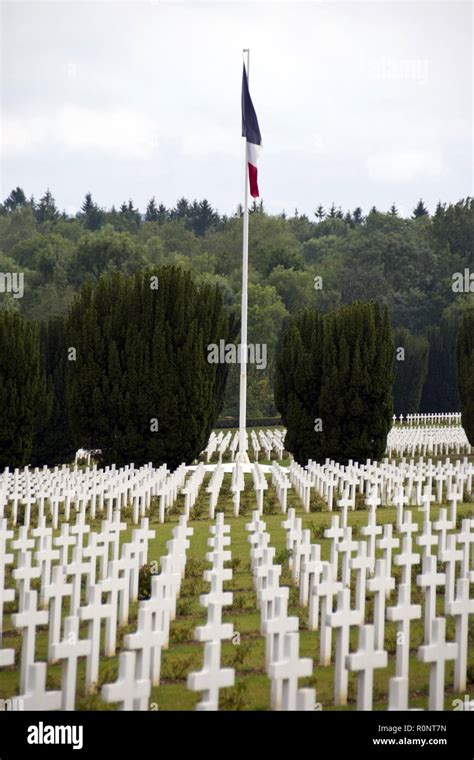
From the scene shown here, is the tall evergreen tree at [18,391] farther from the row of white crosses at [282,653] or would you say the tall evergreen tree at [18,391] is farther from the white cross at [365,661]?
the white cross at [365,661]

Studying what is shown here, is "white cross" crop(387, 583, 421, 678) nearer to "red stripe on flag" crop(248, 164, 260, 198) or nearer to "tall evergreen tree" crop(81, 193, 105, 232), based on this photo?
"red stripe on flag" crop(248, 164, 260, 198)

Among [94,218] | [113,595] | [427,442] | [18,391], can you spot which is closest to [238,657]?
[113,595]

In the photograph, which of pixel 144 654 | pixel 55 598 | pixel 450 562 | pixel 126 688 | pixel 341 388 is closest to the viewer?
pixel 126 688

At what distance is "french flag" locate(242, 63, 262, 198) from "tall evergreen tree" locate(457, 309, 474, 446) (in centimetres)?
801

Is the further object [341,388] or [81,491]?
[341,388]

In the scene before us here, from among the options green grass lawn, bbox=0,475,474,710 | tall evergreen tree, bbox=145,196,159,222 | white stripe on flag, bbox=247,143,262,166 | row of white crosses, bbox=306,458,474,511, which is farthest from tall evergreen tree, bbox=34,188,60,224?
green grass lawn, bbox=0,475,474,710

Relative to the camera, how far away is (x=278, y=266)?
7800 cm

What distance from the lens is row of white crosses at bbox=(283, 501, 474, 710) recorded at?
23.4 ft

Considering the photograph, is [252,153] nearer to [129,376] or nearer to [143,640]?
[129,376]

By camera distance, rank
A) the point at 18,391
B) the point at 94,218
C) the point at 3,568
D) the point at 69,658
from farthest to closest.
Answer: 1. the point at 94,218
2. the point at 18,391
3. the point at 3,568
4. the point at 69,658

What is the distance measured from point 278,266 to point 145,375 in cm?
5334
